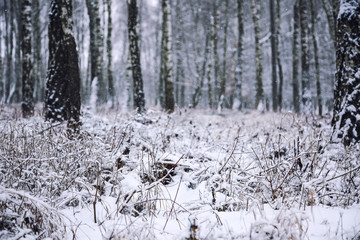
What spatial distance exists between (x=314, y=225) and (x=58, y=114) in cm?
430

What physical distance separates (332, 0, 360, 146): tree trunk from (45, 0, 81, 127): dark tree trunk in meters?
4.64

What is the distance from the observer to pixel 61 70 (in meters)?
4.46

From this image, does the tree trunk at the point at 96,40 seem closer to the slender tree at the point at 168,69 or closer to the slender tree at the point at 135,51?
the slender tree at the point at 135,51

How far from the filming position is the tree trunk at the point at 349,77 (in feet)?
12.3

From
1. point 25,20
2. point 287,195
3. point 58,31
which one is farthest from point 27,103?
point 287,195

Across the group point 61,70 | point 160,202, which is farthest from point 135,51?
point 160,202

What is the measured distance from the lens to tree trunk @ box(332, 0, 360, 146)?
12.3 feet

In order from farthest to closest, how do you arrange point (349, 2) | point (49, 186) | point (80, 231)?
point (349, 2) → point (49, 186) → point (80, 231)

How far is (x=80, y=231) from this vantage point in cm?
175

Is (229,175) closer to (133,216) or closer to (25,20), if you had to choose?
(133,216)

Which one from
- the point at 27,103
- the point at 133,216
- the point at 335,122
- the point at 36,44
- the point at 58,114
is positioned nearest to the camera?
the point at 133,216

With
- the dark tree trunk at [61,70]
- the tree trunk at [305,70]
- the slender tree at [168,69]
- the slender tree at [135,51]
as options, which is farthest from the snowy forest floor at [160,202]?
the tree trunk at [305,70]

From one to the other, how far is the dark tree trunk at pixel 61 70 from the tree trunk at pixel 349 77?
4645 millimetres

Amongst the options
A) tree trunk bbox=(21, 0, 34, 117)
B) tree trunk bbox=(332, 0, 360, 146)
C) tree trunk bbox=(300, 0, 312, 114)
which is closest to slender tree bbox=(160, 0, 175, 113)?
tree trunk bbox=(21, 0, 34, 117)
